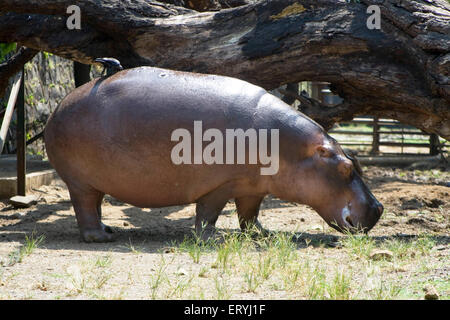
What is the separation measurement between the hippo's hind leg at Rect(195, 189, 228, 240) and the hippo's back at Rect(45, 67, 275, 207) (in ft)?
0.26

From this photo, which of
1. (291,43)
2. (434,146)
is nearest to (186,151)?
(291,43)

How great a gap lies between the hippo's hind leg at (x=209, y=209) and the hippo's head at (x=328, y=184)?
541 mm

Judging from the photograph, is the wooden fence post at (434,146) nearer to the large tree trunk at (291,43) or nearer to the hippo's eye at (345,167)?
the large tree trunk at (291,43)

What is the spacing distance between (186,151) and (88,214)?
1090 mm

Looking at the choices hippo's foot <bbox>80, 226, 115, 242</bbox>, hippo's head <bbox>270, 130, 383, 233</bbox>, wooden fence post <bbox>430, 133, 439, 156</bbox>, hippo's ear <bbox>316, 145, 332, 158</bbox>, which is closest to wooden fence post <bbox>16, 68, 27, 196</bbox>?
hippo's foot <bbox>80, 226, 115, 242</bbox>

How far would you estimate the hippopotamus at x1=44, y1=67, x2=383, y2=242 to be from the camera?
557 cm

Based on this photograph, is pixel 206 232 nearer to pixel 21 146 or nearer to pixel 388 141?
pixel 21 146

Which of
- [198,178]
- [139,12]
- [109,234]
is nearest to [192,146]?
[198,178]

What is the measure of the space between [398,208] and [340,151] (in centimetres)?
222

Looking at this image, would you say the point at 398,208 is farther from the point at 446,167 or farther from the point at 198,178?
the point at 446,167

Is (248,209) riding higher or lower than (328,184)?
lower

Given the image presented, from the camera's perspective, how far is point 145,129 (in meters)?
5.55

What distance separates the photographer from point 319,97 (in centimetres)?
1487

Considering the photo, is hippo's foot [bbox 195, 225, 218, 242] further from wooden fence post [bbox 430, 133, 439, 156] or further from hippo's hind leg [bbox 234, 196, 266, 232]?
wooden fence post [bbox 430, 133, 439, 156]
